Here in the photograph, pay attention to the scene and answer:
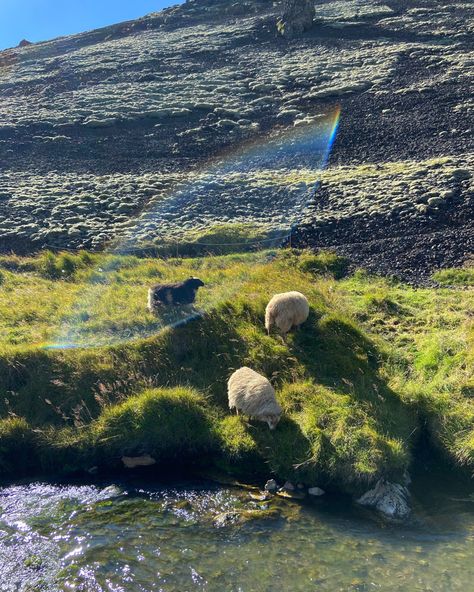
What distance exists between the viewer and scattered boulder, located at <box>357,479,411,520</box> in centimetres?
963

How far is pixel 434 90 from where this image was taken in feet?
112

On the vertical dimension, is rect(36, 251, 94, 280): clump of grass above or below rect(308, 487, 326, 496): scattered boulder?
above

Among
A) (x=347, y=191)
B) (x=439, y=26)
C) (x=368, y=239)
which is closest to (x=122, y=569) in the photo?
(x=368, y=239)

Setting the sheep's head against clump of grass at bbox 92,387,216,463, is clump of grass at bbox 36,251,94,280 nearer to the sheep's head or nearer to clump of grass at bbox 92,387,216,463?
clump of grass at bbox 92,387,216,463

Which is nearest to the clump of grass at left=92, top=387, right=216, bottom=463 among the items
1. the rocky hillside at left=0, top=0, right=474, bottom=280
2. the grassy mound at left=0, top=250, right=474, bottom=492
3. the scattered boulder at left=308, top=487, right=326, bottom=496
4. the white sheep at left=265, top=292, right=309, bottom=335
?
the grassy mound at left=0, top=250, right=474, bottom=492

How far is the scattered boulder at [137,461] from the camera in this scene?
1175 centimetres

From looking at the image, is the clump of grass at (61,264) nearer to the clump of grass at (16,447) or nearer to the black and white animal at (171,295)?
the black and white animal at (171,295)

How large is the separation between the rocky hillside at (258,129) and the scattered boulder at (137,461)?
36.7 ft

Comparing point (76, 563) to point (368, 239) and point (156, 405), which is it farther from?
point (368, 239)

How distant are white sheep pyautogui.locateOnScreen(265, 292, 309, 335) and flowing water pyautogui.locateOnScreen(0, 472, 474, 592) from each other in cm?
482

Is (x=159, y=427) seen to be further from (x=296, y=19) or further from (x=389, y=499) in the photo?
(x=296, y=19)

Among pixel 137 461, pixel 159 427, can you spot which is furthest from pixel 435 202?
pixel 137 461

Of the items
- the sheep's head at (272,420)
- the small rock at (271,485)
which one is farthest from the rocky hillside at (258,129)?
the small rock at (271,485)

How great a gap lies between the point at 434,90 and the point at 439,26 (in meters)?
17.4
